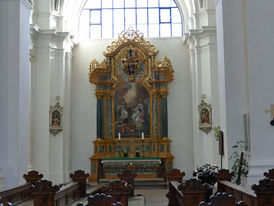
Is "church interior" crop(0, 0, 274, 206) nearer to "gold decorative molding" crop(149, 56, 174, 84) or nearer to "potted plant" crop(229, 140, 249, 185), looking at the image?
"gold decorative molding" crop(149, 56, 174, 84)

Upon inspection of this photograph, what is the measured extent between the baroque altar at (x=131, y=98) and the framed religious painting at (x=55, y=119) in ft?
6.16

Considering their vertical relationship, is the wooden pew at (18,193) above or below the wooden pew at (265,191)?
below

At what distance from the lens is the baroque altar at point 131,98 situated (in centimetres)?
2094

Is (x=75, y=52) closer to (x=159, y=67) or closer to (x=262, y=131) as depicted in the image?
(x=159, y=67)

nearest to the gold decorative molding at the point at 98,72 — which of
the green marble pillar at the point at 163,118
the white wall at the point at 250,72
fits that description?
the green marble pillar at the point at 163,118

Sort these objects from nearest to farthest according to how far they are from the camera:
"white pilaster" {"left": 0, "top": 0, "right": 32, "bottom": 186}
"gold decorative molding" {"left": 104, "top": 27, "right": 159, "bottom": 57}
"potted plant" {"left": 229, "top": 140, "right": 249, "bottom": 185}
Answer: "potted plant" {"left": 229, "top": 140, "right": 249, "bottom": 185} < "white pilaster" {"left": 0, "top": 0, "right": 32, "bottom": 186} < "gold decorative molding" {"left": 104, "top": 27, "right": 159, "bottom": 57}

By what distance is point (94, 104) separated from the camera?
21.5 metres

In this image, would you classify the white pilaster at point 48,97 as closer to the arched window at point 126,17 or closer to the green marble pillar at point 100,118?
the green marble pillar at point 100,118

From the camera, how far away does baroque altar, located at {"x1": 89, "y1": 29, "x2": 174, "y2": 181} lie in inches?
824

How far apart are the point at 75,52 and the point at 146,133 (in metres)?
5.09

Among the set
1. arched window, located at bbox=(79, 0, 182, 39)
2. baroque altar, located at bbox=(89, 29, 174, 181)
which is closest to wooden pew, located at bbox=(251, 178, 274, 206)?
baroque altar, located at bbox=(89, 29, 174, 181)

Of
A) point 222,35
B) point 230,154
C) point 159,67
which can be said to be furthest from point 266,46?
point 159,67

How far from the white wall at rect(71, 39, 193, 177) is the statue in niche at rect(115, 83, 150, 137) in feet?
3.64

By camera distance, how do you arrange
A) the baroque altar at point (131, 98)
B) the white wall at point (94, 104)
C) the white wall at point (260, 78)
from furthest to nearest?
the white wall at point (94, 104) → the baroque altar at point (131, 98) → the white wall at point (260, 78)
